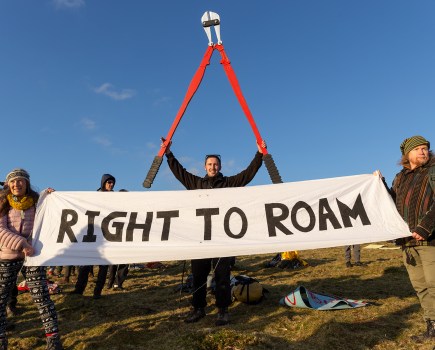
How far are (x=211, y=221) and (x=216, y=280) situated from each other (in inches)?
39.5

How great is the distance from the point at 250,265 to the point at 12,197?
9659mm

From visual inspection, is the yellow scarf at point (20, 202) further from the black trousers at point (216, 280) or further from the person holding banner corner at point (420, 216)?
the person holding banner corner at point (420, 216)

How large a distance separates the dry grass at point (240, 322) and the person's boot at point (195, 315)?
12 cm

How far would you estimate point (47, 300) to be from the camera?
15.1 feet

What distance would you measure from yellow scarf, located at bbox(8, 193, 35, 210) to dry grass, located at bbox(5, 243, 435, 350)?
6.80ft

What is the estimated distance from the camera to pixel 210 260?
5953 mm

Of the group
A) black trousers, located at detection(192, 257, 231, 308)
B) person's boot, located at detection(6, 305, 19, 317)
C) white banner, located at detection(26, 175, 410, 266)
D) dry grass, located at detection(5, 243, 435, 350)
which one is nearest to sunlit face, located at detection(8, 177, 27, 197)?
white banner, located at detection(26, 175, 410, 266)

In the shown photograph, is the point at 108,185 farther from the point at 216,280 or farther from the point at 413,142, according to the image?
the point at 413,142

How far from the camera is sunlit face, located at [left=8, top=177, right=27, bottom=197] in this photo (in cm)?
470

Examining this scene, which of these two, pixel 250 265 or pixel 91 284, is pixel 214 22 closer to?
pixel 91 284

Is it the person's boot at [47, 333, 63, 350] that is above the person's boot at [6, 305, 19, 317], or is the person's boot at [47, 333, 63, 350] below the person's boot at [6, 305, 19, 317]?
below

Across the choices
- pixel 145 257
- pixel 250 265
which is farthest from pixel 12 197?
pixel 250 265

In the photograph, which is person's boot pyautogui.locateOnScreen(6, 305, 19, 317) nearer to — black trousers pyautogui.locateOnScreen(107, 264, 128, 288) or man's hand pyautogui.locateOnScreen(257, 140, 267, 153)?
black trousers pyautogui.locateOnScreen(107, 264, 128, 288)

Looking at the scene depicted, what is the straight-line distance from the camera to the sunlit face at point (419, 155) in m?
4.63
